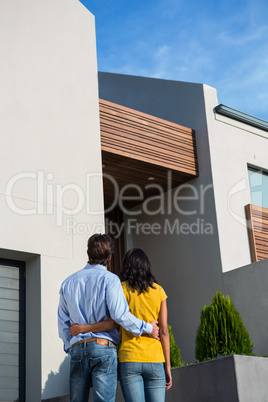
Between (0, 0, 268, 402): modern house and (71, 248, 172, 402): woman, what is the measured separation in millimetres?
3313

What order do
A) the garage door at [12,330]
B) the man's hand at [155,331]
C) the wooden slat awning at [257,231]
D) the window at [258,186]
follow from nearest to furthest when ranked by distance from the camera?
the man's hand at [155,331]
the garage door at [12,330]
the wooden slat awning at [257,231]
the window at [258,186]

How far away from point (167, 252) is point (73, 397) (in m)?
7.67

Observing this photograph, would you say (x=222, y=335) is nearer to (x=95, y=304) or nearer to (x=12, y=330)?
(x=12, y=330)

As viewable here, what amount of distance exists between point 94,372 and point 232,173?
777 cm

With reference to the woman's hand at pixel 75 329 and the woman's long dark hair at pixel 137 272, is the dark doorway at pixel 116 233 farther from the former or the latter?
the woman's hand at pixel 75 329

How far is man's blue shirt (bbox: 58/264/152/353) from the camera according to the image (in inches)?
→ 142

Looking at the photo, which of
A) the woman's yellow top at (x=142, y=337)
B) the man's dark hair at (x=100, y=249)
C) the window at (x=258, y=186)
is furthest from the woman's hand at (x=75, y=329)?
the window at (x=258, y=186)

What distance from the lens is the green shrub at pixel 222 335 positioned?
22.6ft

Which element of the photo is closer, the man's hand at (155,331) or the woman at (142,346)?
the woman at (142,346)

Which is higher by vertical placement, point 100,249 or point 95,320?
point 100,249

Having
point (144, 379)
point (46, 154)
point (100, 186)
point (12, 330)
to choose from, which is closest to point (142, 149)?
point (100, 186)

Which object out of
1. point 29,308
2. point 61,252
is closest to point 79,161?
point 61,252

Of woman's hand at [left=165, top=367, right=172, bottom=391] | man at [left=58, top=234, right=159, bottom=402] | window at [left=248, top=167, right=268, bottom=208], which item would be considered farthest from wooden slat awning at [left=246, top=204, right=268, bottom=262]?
man at [left=58, top=234, right=159, bottom=402]

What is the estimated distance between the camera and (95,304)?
145 inches
